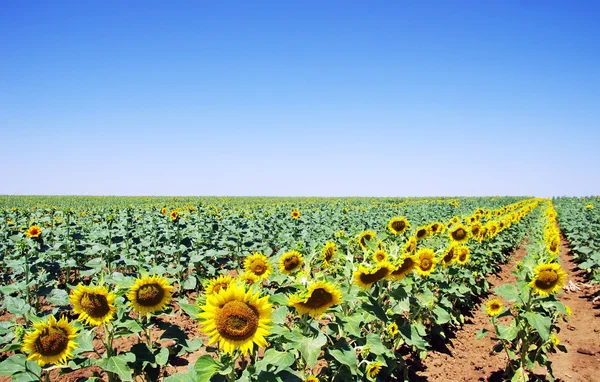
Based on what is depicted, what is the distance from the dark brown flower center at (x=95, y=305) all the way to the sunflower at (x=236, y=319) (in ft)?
3.15

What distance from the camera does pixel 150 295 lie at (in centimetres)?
281

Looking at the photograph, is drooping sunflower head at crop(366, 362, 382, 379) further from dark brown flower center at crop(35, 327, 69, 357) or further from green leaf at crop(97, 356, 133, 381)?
dark brown flower center at crop(35, 327, 69, 357)

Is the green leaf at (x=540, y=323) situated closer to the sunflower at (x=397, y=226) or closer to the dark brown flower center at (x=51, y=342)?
the sunflower at (x=397, y=226)

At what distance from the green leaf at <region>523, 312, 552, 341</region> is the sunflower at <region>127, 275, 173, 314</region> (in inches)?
148

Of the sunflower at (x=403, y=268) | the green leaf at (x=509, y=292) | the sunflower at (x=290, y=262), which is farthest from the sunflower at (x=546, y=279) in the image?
the sunflower at (x=290, y=262)

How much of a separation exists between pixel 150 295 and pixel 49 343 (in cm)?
69

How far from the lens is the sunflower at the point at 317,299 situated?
8.27ft

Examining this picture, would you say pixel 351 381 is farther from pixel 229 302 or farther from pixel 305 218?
pixel 305 218

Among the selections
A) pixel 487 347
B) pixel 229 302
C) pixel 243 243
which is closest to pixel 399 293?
pixel 229 302

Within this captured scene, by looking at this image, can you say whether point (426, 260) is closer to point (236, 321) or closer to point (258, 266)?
point (258, 266)

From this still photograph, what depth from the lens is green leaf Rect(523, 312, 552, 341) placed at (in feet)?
12.4

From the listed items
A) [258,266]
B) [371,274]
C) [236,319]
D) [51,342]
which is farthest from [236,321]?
[258,266]

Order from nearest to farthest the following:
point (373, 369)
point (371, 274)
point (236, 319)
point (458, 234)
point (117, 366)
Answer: point (236, 319) < point (117, 366) < point (373, 369) < point (371, 274) < point (458, 234)

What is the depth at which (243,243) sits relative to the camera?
10.5 m
